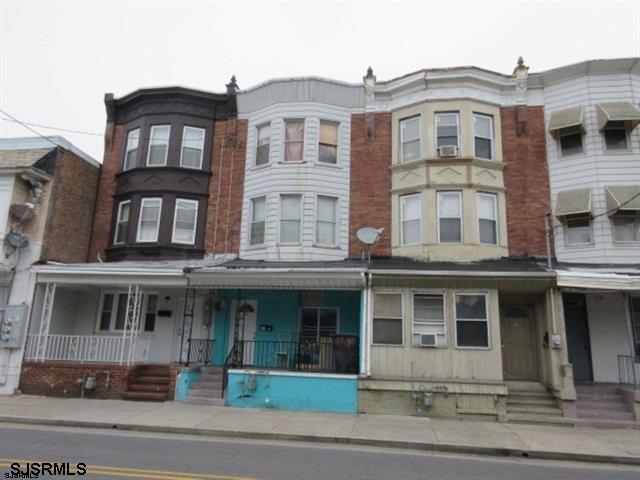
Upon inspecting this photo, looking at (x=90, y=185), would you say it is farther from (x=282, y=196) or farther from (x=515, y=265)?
(x=515, y=265)

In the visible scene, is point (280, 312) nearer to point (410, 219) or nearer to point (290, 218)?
point (290, 218)

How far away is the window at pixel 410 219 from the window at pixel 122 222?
9326mm

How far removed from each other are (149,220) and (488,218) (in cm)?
1103

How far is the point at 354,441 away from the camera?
857 centimetres

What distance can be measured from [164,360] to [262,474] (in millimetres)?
9157

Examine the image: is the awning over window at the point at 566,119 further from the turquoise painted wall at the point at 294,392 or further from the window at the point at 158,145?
the window at the point at 158,145

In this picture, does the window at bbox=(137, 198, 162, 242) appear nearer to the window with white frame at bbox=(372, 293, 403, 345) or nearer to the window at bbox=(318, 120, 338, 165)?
the window at bbox=(318, 120, 338, 165)

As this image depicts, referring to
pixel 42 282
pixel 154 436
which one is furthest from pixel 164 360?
pixel 154 436

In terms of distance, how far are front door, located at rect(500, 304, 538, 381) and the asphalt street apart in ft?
16.3

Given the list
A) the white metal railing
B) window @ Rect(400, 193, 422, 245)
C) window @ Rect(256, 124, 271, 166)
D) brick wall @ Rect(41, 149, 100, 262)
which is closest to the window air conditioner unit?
window @ Rect(400, 193, 422, 245)

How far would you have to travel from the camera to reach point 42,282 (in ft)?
44.7

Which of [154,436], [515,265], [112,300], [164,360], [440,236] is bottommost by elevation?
[154,436]

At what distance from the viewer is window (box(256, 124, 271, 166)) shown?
15.5 m

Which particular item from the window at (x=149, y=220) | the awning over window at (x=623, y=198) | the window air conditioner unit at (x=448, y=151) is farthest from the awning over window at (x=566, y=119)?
the window at (x=149, y=220)
